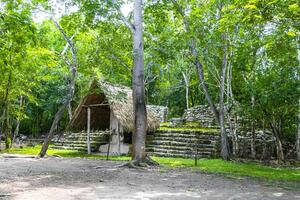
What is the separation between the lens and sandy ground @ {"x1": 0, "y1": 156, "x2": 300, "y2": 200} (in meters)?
5.70

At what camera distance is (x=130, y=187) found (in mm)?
6625

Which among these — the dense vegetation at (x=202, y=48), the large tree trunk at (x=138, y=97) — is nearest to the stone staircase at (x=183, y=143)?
the dense vegetation at (x=202, y=48)

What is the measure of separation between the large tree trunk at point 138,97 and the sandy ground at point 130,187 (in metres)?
1.69

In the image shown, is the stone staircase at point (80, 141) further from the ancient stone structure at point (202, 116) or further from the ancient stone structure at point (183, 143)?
the ancient stone structure at point (202, 116)

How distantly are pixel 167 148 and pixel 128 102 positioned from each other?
2917 mm

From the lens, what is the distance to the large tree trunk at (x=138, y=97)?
34.5 ft

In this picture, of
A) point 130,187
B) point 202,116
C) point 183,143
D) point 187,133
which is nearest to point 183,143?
point 183,143

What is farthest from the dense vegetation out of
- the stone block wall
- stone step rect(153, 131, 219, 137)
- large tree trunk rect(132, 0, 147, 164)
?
the stone block wall

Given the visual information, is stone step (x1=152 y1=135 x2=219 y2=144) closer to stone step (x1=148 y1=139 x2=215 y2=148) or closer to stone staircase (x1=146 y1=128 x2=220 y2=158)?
stone staircase (x1=146 y1=128 x2=220 y2=158)

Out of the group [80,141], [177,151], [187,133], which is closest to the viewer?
[177,151]

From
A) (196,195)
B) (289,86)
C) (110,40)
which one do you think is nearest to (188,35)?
(110,40)

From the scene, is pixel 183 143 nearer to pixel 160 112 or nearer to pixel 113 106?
pixel 113 106

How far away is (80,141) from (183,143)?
19.2 ft

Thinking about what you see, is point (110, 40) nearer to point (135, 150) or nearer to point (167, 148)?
point (135, 150)
